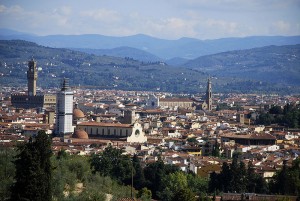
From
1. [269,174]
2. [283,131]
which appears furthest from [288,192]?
Answer: [283,131]

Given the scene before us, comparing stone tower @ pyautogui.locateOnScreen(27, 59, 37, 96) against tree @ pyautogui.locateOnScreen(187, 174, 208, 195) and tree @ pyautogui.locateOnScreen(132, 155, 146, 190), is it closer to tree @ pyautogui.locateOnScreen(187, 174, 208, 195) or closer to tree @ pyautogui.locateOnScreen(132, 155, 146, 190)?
tree @ pyautogui.locateOnScreen(132, 155, 146, 190)

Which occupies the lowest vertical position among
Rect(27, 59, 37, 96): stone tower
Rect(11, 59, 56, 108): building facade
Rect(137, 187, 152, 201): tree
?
Rect(137, 187, 152, 201): tree

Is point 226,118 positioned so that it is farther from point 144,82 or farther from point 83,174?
point 144,82

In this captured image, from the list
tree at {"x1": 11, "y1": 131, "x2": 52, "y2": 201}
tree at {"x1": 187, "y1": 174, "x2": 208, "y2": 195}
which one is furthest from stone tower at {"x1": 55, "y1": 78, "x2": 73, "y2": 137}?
tree at {"x1": 11, "y1": 131, "x2": 52, "y2": 201}

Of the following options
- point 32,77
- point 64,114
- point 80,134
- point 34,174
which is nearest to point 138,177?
point 34,174

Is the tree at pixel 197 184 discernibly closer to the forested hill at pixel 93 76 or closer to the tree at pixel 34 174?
the tree at pixel 34 174

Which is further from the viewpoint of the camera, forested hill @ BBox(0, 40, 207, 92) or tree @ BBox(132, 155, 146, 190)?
forested hill @ BBox(0, 40, 207, 92)

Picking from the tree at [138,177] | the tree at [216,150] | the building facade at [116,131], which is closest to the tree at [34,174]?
the tree at [138,177]
